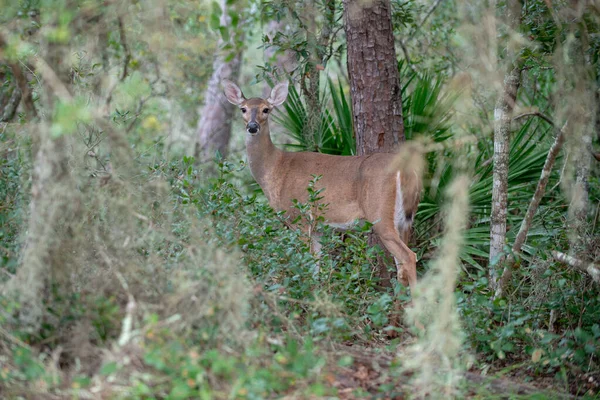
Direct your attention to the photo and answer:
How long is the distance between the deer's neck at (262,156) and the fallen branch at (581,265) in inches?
138

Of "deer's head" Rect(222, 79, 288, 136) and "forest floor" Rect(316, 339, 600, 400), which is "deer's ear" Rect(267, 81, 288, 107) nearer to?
"deer's head" Rect(222, 79, 288, 136)

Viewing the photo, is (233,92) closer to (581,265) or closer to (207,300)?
(581,265)

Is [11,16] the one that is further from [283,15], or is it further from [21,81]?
[283,15]

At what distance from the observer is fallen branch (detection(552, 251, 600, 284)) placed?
187 inches

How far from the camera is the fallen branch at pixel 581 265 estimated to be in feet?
15.6

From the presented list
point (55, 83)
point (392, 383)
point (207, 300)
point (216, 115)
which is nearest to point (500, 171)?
point (392, 383)

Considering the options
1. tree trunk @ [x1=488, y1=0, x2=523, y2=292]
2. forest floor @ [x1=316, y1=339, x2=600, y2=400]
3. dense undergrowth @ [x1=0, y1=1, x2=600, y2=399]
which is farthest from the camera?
tree trunk @ [x1=488, y1=0, x2=523, y2=292]

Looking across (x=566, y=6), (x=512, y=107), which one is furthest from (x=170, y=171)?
(x=566, y=6)

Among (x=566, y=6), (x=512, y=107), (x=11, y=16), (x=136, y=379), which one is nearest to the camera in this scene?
(x=136, y=379)

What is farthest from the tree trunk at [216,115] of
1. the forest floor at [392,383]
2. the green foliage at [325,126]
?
the forest floor at [392,383]

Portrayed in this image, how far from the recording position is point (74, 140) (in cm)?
469

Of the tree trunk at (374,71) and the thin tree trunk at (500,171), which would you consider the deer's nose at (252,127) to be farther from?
the thin tree trunk at (500,171)

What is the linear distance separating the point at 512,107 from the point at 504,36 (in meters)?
0.63

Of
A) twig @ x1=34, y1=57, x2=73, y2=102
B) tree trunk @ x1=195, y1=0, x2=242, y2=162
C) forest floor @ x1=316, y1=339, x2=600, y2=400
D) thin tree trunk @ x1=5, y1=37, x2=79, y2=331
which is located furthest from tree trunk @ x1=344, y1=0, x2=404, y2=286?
tree trunk @ x1=195, y1=0, x2=242, y2=162
